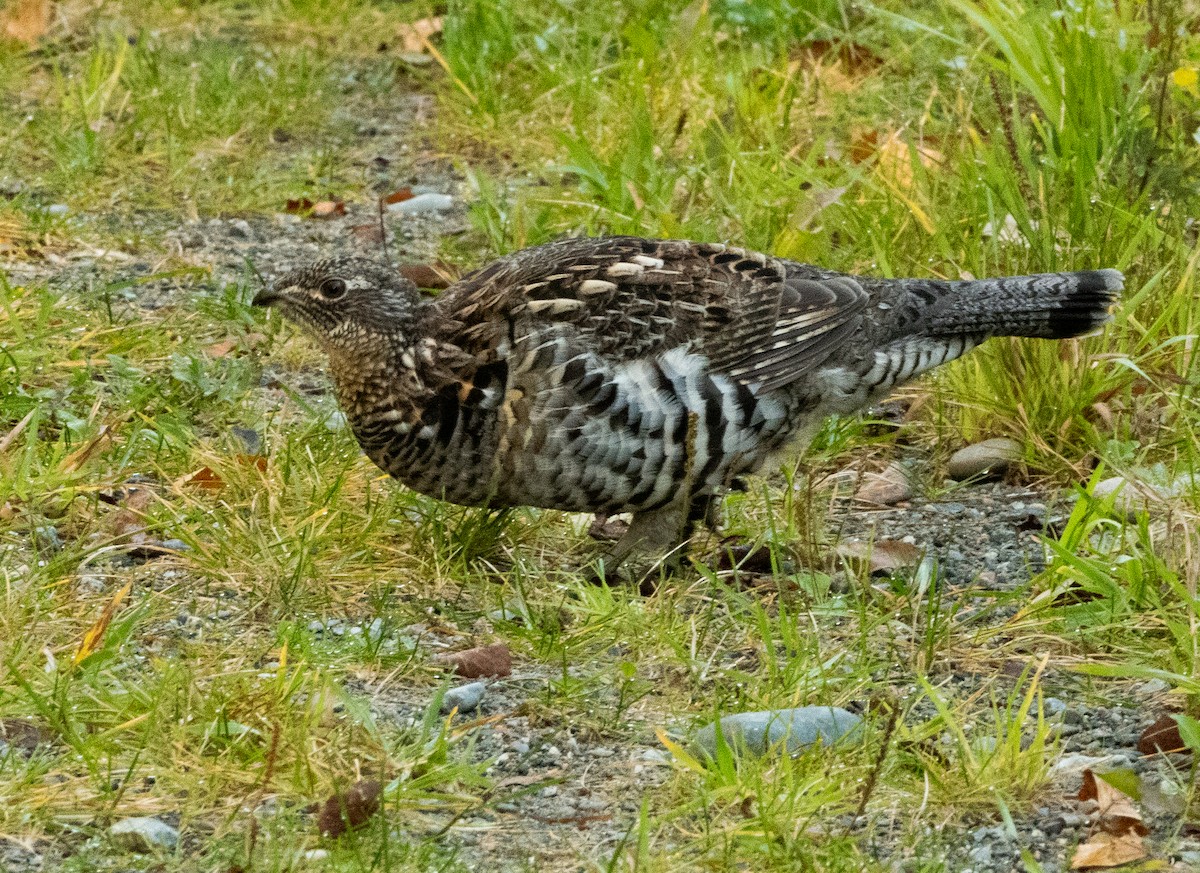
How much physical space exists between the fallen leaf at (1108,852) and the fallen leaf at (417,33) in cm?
598

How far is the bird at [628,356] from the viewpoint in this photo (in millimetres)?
4188

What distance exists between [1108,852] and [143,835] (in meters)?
1.71

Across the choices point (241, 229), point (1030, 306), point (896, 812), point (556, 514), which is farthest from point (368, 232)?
point (896, 812)

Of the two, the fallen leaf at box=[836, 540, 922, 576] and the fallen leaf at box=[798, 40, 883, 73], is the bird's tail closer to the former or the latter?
the fallen leaf at box=[836, 540, 922, 576]

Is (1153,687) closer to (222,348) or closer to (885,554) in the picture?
(885,554)

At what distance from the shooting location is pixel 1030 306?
4559 mm

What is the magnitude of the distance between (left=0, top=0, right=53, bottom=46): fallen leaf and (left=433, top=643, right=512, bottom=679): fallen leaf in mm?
5341

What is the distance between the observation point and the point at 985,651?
3.84m

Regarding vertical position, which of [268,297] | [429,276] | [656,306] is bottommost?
[429,276]

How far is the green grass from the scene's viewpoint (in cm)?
318

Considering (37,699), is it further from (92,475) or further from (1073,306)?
(1073,306)

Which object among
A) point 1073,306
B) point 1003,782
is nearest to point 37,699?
point 1003,782

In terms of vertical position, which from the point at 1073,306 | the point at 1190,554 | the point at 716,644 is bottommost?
the point at 716,644

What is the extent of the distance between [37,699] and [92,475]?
53.1 inches
